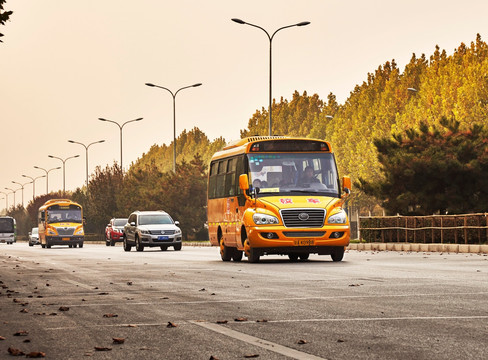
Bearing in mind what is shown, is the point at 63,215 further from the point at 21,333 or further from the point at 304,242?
the point at 21,333

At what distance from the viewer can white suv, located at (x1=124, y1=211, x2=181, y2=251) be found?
4153 cm

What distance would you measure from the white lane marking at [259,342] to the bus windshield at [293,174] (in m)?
14.7

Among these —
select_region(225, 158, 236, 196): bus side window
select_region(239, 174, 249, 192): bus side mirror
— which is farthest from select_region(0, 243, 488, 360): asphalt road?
select_region(225, 158, 236, 196): bus side window

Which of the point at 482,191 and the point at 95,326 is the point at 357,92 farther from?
the point at 95,326

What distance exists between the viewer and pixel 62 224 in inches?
2518

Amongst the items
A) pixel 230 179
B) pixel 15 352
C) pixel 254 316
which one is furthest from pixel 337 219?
pixel 15 352

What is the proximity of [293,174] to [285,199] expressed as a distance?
3.14ft

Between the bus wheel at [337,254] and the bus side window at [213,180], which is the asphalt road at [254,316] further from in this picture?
the bus side window at [213,180]

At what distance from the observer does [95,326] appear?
10.1 metres

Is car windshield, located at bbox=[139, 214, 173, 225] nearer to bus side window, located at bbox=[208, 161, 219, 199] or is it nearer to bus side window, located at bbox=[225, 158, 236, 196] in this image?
bus side window, located at bbox=[208, 161, 219, 199]

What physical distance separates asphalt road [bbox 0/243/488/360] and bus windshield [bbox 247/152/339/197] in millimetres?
6509

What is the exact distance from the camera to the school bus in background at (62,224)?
6347 cm

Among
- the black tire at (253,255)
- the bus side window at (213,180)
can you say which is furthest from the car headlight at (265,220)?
the bus side window at (213,180)

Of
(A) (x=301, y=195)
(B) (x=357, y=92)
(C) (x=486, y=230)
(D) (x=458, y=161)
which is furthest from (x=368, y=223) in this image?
(B) (x=357, y=92)
